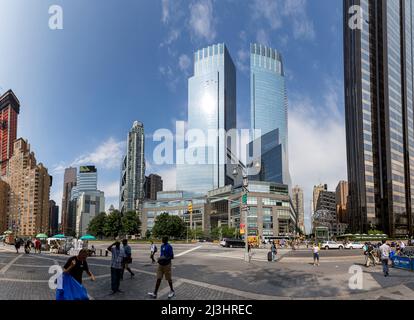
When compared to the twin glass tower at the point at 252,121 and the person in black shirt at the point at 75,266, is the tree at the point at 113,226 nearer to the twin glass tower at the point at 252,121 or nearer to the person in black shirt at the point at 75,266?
the twin glass tower at the point at 252,121

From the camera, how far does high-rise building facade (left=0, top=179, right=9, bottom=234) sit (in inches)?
5922

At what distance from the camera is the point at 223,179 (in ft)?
611

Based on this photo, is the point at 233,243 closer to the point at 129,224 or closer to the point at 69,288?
the point at 129,224

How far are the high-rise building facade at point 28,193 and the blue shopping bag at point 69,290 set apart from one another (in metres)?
133

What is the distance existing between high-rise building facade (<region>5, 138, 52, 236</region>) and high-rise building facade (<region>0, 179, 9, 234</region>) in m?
2.11

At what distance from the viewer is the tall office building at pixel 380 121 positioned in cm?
12131

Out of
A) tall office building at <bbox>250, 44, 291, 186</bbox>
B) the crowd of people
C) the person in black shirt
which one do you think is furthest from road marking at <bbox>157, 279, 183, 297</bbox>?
tall office building at <bbox>250, 44, 291, 186</bbox>

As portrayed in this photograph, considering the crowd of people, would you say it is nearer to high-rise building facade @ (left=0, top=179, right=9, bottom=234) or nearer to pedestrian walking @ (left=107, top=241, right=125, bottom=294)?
pedestrian walking @ (left=107, top=241, right=125, bottom=294)

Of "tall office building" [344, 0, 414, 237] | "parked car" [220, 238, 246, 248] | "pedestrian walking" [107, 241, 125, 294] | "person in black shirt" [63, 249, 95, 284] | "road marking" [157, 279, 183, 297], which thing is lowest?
"parked car" [220, 238, 246, 248]

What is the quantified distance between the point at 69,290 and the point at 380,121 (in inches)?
5454

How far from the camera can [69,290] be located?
7641mm

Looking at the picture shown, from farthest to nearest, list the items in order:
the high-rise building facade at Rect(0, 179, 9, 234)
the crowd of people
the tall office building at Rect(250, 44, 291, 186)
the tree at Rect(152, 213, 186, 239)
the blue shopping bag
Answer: the tall office building at Rect(250, 44, 291, 186), the high-rise building facade at Rect(0, 179, 9, 234), the tree at Rect(152, 213, 186, 239), the crowd of people, the blue shopping bag
